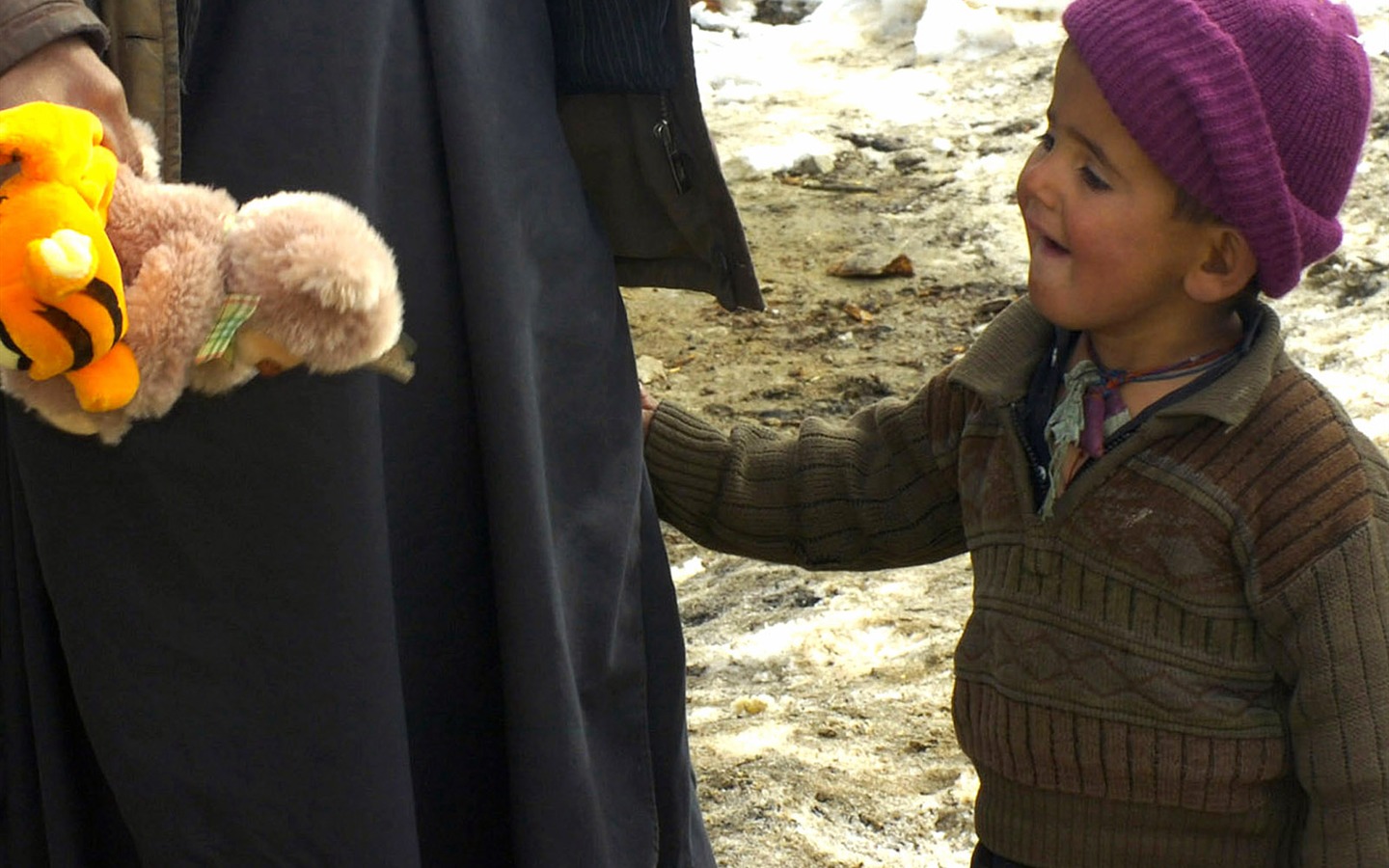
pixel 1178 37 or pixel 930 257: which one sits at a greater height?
pixel 1178 37

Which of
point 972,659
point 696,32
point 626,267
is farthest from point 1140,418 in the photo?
point 696,32

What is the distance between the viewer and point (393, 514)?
1.58 metres

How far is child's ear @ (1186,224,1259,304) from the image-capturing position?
1700 millimetres

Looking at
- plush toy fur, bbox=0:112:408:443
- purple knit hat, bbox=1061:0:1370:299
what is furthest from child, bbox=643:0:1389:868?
plush toy fur, bbox=0:112:408:443

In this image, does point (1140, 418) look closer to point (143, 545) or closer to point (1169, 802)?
point (1169, 802)

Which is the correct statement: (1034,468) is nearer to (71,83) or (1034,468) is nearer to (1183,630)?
(1183,630)

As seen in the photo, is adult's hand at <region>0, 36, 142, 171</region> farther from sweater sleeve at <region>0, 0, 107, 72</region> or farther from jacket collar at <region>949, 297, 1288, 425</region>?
jacket collar at <region>949, 297, 1288, 425</region>

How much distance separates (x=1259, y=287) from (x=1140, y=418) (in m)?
0.17

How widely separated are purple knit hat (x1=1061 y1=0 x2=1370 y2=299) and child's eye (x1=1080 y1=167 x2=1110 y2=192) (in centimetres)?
6

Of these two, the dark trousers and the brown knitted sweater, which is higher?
the brown knitted sweater

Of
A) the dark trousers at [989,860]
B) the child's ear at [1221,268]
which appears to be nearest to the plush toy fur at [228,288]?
the child's ear at [1221,268]

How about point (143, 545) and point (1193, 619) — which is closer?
point (143, 545)

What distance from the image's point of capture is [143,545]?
1403 millimetres

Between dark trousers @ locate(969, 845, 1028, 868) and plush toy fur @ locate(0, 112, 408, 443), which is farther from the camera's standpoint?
dark trousers @ locate(969, 845, 1028, 868)
